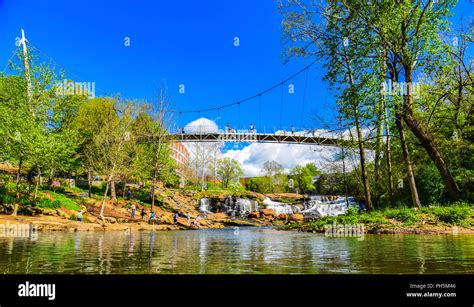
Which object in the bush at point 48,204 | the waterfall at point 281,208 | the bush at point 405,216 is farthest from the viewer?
the waterfall at point 281,208

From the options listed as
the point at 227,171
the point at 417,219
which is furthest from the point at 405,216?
the point at 227,171

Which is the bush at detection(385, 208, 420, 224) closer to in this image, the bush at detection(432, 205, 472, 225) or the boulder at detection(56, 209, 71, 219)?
the bush at detection(432, 205, 472, 225)

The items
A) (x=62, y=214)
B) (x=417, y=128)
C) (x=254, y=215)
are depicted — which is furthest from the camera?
(x=254, y=215)

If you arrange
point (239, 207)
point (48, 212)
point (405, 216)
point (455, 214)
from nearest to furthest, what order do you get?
point (455, 214) → point (405, 216) → point (48, 212) → point (239, 207)

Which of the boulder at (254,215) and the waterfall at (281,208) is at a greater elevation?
the waterfall at (281,208)

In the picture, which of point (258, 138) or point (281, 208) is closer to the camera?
point (281, 208)

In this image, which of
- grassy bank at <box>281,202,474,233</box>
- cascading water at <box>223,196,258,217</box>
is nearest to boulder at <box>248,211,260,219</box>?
cascading water at <box>223,196,258,217</box>

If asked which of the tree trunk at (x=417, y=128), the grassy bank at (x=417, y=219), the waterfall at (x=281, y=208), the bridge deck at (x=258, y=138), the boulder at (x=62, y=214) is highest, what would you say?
the bridge deck at (x=258, y=138)

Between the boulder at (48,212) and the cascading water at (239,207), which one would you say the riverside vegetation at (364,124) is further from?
the cascading water at (239,207)

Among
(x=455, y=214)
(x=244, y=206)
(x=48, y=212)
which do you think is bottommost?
(x=244, y=206)

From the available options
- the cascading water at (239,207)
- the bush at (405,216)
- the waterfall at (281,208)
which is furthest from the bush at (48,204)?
the waterfall at (281,208)

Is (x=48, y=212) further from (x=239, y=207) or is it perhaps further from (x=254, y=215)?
(x=239, y=207)
